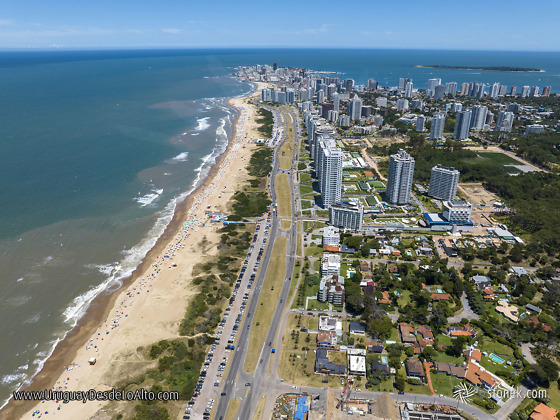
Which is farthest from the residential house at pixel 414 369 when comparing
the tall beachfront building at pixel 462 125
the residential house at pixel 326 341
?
the tall beachfront building at pixel 462 125

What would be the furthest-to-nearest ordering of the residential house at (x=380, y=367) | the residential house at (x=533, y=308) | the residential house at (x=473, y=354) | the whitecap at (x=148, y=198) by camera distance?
the whitecap at (x=148, y=198), the residential house at (x=533, y=308), the residential house at (x=473, y=354), the residential house at (x=380, y=367)

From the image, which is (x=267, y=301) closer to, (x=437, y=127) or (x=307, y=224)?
(x=307, y=224)

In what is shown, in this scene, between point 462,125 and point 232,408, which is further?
point 462,125

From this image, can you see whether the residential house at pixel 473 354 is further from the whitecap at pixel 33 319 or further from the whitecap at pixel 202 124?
the whitecap at pixel 202 124

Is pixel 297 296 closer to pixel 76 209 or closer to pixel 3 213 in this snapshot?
pixel 76 209

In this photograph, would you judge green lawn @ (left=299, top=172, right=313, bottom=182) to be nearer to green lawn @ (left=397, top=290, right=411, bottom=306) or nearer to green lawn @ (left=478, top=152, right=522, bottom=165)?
green lawn @ (left=397, top=290, right=411, bottom=306)

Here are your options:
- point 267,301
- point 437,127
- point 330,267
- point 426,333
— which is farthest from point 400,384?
point 437,127
